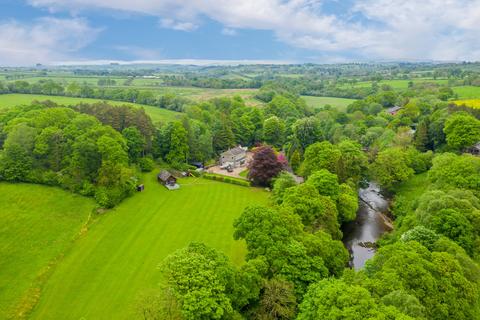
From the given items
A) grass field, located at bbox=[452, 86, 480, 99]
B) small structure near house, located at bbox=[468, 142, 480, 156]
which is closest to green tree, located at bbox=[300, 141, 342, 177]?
small structure near house, located at bbox=[468, 142, 480, 156]

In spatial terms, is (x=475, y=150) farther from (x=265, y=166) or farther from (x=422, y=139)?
(x=265, y=166)

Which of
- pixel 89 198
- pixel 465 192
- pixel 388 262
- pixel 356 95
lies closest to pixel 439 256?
pixel 388 262

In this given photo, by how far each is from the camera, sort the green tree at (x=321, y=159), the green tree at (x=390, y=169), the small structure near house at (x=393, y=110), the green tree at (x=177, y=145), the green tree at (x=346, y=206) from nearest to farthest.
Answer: the green tree at (x=346, y=206) → the green tree at (x=321, y=159) → the green tree at (x=390, y=169) → the green tree at (x=177, y=145) → the small structure near house at (x=393, y=110)

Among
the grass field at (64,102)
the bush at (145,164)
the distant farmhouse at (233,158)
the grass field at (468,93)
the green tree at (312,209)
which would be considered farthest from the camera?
the grass field at (468,93)

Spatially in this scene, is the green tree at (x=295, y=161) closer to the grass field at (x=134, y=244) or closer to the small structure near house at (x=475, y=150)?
the grass field at (x=134, y=244)

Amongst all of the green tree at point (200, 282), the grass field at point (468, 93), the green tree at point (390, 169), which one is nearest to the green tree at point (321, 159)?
the green tree at point (390, 169)

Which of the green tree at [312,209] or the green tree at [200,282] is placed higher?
the green tree at [200,282]

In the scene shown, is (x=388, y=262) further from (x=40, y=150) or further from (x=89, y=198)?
(x=40, y=150)
